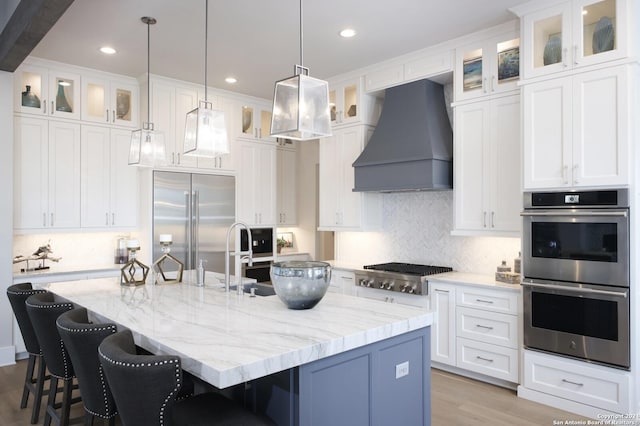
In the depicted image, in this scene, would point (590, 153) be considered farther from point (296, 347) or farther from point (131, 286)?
point (131, 286)

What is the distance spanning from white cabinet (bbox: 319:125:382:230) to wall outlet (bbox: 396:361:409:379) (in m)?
2.80

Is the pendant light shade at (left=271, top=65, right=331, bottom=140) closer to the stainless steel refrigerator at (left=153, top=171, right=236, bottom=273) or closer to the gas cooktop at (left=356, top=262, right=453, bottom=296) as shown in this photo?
the gas cooktop at (left=356, top=262, right=453, bottom=296)

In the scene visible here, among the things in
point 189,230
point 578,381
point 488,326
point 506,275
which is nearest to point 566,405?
point 578,381

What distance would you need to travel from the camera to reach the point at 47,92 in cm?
464

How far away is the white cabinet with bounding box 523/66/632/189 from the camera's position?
9.93ft

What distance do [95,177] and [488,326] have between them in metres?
4.23

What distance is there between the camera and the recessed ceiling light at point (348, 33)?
3.86 m

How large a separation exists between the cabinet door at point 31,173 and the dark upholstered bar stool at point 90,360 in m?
2.97

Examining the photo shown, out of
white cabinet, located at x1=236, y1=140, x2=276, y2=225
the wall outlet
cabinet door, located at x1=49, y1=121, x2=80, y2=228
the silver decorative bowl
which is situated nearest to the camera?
the wall outlet

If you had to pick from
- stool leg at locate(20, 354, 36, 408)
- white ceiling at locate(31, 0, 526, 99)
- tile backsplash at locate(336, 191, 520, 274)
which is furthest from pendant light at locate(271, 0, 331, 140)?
tile backsplash at locate(336, 191, 520, 274)

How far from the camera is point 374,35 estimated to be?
400 centimetres

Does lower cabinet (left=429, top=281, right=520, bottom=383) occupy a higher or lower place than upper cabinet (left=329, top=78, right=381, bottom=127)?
lower

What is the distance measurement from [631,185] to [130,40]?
4112 mm

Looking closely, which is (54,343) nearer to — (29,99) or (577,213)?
(29,99)
